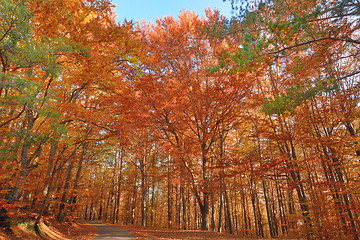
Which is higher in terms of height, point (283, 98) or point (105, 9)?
point (105, 9)

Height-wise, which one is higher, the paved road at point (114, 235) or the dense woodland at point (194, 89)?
the dense woodland at point (194, 89)

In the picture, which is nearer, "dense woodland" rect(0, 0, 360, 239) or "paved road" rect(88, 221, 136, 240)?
"dense woodland" rect(0, 0, 360, 239)

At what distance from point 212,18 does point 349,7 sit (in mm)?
8150

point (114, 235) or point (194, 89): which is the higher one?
point (194, 89)

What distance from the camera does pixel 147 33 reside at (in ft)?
42.0

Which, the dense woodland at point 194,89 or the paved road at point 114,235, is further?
the paved road at point 114,235

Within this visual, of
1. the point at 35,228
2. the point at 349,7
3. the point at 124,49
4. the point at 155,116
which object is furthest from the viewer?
the point at 155,116

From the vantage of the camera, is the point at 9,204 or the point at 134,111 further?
the point at 134,111

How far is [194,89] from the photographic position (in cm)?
1122

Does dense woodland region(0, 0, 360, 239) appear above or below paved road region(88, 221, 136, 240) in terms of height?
above

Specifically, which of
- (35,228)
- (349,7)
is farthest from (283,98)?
(35,228)

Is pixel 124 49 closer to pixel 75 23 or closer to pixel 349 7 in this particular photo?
pixel 75 23

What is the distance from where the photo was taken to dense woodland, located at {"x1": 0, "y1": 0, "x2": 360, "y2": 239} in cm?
562

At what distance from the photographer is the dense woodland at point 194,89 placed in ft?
18.4
